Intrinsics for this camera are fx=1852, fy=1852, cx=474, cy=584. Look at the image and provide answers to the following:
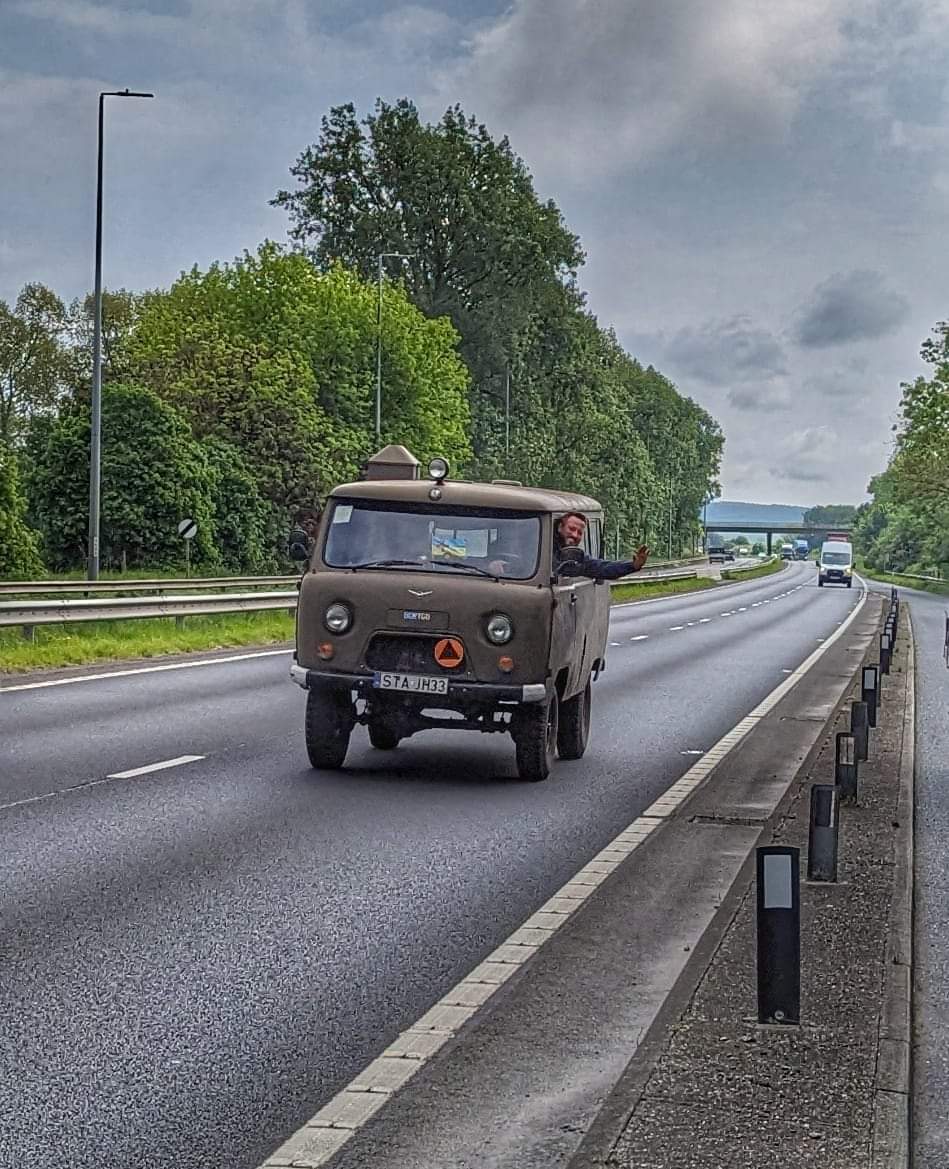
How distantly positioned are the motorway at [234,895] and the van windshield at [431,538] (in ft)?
5.08

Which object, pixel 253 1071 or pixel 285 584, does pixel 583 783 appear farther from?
pixel 285 584

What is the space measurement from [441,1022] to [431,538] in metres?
7.23

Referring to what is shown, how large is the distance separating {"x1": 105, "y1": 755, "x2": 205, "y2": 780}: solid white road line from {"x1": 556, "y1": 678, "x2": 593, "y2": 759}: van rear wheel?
288cm

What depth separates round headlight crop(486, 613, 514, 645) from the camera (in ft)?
41.5

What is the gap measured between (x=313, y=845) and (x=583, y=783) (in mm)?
3759

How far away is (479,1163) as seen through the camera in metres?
4.77

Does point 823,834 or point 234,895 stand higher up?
point 823,834

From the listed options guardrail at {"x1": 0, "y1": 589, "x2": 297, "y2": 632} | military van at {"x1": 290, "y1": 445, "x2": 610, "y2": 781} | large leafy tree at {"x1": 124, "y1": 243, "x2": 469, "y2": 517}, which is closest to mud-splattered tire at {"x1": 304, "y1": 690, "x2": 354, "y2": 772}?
military van at {"x1": 290, "y1": 445, "x2": 610, "y2": 781}

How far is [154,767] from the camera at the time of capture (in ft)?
43.3

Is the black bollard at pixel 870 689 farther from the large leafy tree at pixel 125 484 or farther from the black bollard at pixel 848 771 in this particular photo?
the large leafy tree at pixel 125 484

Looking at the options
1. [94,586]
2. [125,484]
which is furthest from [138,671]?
[125,484]

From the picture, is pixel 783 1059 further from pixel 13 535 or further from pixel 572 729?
pixel 13 535

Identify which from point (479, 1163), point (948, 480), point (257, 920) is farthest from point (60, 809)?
point (948, 480)

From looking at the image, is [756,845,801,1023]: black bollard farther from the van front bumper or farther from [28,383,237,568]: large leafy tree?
[28,383,237,568]: large leafy tree
